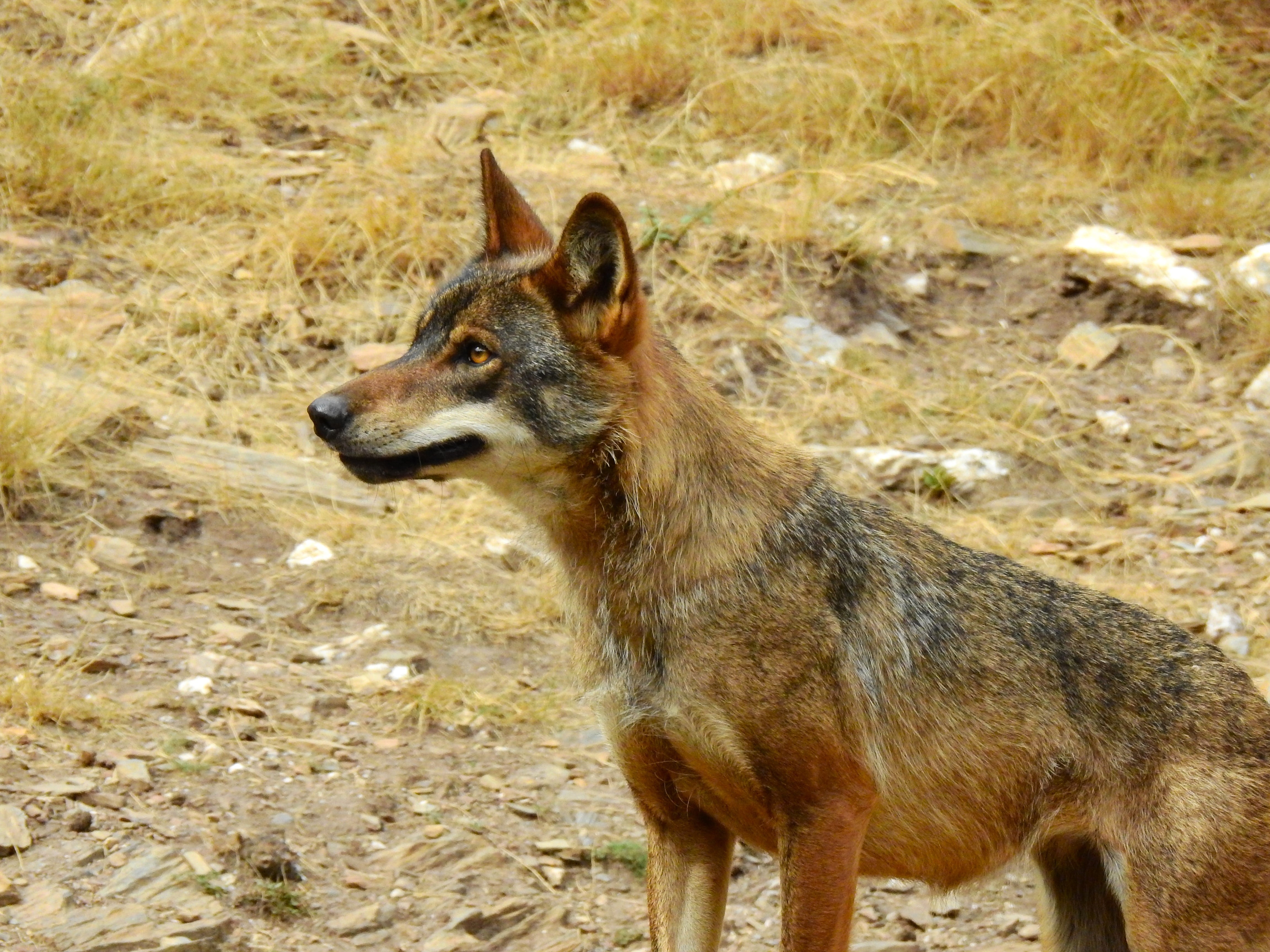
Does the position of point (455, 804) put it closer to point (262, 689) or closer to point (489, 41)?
point (262, 689)

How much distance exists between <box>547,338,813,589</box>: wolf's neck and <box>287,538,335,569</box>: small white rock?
10.4ft

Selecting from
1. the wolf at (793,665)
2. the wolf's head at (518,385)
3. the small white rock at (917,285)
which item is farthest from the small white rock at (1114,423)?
the wolf's head at (518,385)

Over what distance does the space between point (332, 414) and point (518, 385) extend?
0.58 meters

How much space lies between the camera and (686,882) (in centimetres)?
492

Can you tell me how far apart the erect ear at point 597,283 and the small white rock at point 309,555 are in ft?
11.4

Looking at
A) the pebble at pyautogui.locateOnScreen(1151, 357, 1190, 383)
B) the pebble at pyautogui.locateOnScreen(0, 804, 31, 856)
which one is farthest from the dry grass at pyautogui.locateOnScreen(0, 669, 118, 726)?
the pebble at pyautogui.locateOnScreen(1151, 357, 1190, 383)

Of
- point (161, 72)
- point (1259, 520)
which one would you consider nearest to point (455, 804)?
point (1259, 520)

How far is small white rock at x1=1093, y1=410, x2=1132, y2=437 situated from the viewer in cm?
908

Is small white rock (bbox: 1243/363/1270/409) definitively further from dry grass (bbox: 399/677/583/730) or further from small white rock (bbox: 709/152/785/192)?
dry grass (bbox: 399/677/583/730)

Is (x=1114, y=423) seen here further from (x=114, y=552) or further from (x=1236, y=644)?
(x=114, y=552)

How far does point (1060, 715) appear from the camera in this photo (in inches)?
189

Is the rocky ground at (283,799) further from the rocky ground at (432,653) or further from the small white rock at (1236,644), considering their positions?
the small white rock at (1236,644)

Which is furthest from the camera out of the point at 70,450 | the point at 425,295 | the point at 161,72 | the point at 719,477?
the point at 161,72

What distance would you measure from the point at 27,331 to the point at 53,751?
373cm
